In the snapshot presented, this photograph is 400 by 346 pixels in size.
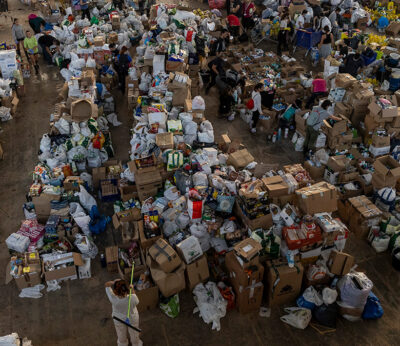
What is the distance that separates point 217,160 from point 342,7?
11.7 m

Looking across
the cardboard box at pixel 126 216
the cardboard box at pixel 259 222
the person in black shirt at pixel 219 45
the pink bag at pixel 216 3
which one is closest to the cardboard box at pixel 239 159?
the cardboard box at pixel 259 222

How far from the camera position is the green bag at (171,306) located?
5715 millimetres

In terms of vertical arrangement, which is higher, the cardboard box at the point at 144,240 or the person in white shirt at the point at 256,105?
the person in white shirt at the point at 256,105

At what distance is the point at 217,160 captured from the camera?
24.0ft

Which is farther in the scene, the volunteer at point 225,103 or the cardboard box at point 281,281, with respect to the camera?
the volunteer at point 225,103

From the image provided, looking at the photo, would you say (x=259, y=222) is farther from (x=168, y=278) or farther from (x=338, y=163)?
(x=338, y=163)

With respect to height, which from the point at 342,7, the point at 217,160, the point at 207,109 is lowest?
the point at 207,109

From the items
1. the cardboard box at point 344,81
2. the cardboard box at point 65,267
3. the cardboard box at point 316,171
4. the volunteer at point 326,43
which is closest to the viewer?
the cardboard box at point 65,267

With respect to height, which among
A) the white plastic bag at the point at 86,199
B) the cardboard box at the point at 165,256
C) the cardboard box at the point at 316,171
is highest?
the cardboard box at the point at 165,256

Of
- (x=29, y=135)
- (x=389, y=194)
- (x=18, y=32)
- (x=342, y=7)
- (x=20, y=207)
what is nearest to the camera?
(x=389, y=194)

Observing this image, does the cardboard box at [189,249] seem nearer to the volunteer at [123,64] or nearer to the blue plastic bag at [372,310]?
the blue plastic bag at [372,310]

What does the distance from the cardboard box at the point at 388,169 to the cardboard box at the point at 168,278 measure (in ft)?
13.7

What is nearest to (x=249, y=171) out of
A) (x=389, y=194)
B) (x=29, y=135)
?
(x=389, y=194)

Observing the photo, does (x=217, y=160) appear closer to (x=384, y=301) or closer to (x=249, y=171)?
(x=249, y=171)
